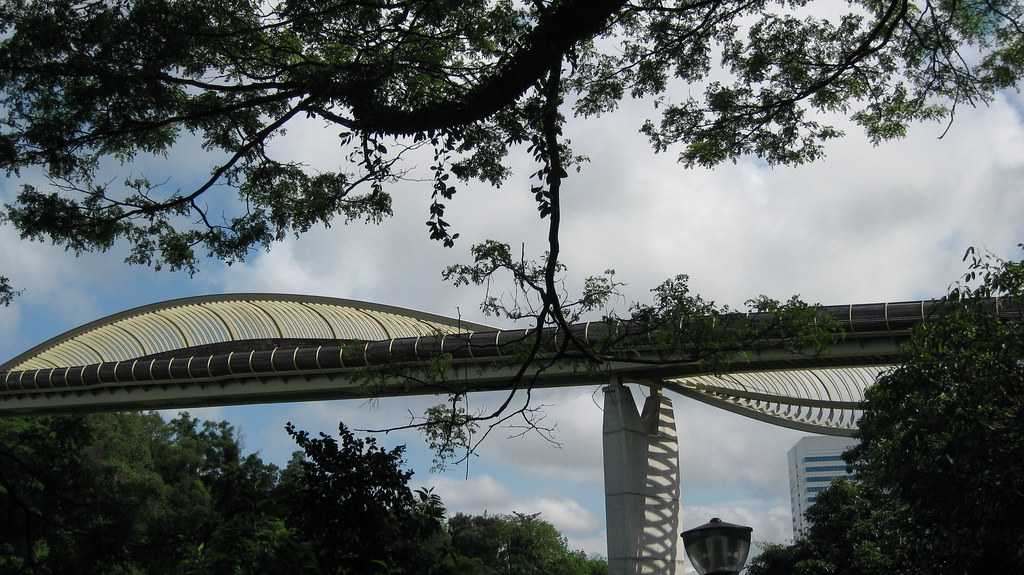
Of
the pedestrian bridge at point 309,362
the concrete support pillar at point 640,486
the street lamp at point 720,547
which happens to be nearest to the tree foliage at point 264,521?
the street lamp at point 720,547

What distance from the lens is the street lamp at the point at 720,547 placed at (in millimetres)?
9062

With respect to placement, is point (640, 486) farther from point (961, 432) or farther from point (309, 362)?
point (961, 432)

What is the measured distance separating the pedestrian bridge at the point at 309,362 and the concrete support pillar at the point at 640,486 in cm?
102

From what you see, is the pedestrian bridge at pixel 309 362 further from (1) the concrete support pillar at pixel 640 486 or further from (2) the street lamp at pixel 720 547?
(2) the street lamp at pixel 720 547

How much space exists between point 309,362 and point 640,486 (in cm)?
1067

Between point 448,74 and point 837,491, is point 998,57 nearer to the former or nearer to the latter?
point 448,74

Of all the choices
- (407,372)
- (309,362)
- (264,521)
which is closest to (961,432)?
(264,521)

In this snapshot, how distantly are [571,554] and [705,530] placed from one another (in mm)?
60636

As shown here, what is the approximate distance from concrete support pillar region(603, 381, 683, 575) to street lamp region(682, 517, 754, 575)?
17.1 m

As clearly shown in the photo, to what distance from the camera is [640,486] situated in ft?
87.7

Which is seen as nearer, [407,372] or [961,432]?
[961,432]

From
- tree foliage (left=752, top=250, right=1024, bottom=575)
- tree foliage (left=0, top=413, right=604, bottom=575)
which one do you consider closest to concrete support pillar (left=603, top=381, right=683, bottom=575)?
tree foliage (left=0, top=413, right=604, bottom=575)

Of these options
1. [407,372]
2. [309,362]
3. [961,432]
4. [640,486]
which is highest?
[309,362]

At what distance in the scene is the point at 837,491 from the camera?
3069 centimetres
